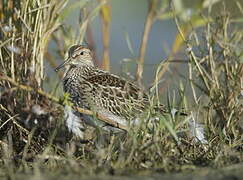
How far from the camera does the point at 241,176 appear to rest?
138 inches

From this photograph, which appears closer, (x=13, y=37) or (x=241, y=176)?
(x=241, y=176)

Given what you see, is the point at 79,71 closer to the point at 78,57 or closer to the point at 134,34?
the point at 78,57

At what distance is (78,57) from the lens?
5766 mm

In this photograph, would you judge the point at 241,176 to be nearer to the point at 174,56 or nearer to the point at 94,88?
the point at 94,88

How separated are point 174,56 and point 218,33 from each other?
3.96 ft

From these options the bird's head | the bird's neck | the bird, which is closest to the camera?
the bird

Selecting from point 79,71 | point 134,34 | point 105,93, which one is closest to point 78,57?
point 79,71

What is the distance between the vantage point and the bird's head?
18.3 feet

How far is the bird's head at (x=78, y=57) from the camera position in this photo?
18.3 feet

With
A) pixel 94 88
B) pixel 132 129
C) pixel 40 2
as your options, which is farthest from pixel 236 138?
pixel 40 2

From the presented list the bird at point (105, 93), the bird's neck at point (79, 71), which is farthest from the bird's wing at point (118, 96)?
the bird's neck at point (79, 71)

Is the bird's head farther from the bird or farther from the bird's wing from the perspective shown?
the bird's wing

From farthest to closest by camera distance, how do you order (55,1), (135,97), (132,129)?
1. (135,97)
2. (55,1)
3. (132,129)

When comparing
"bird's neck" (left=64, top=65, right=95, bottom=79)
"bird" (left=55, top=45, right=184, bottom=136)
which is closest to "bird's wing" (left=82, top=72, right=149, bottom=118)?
"bird" (left=55, top=45, right=184, bottom=136)
